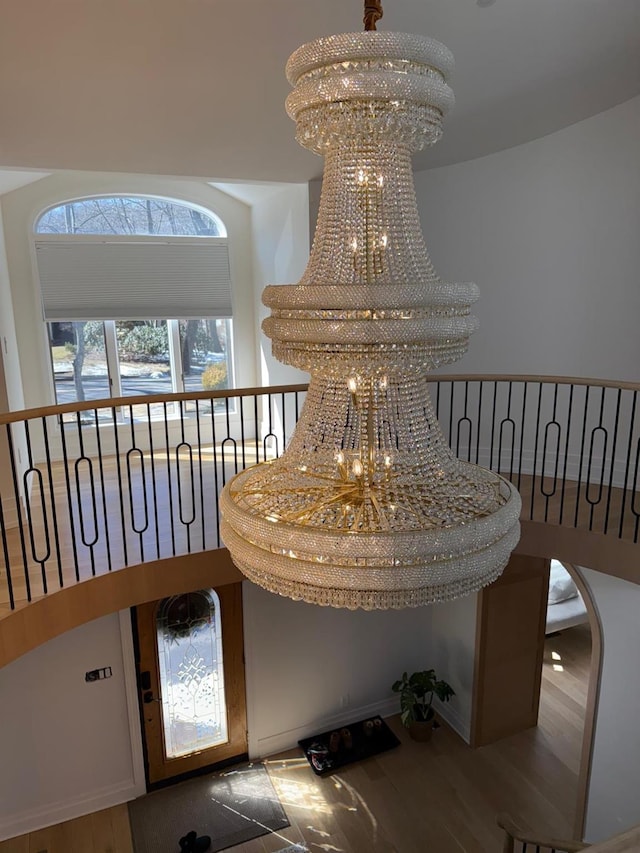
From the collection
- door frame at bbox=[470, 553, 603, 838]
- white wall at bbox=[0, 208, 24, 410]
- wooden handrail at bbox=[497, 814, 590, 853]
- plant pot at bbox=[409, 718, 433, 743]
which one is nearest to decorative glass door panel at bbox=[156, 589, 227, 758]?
plant pot at bbox=[409, 718, 433, 743]

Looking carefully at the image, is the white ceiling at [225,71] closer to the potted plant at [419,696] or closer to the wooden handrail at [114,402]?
the wooden handrail at [114,402]

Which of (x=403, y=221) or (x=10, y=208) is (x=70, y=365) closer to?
(x=10, y=208)

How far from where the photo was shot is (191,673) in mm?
5957

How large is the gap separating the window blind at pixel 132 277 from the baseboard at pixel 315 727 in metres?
4.88

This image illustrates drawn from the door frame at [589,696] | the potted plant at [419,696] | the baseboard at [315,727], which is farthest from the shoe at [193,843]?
the door frame at [589,696]

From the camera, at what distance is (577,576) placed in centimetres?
537

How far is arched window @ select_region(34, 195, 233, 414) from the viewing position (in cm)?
696

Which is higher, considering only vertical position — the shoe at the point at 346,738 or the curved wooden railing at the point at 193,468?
the curved wooden railing at the point at 193,468

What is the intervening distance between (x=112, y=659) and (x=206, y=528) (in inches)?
71.6

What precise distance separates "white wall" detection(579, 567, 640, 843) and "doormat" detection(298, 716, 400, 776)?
6.40 feet

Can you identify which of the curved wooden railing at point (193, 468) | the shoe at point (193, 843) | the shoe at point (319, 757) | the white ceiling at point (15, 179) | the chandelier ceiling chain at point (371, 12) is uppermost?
the white ceiling at point (15, 179)

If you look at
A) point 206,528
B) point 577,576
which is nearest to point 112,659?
point 206,528

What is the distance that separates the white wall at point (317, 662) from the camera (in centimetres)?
602

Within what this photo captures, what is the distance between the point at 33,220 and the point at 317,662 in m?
5.69
